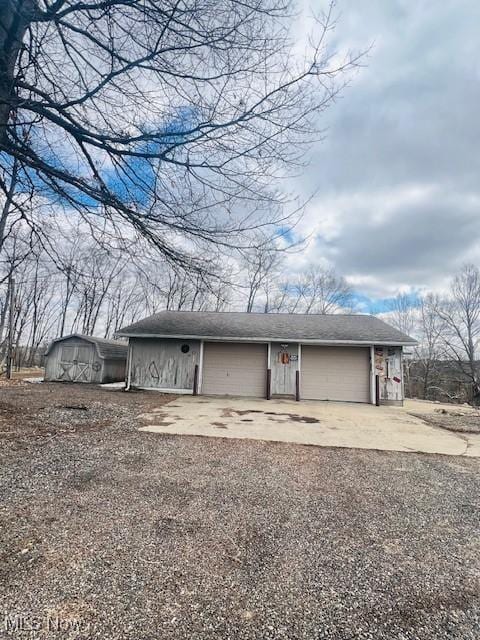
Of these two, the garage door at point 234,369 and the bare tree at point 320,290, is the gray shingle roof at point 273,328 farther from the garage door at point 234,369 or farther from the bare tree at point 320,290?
the bare tree at point 320,290

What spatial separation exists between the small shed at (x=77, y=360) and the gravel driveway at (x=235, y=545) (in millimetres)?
11121

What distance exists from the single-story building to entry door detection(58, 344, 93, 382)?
4.06 m

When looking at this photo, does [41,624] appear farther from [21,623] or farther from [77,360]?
[77,360]

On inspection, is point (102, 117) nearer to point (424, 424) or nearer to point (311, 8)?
point (311, 8)

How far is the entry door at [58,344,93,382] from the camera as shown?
14938mm

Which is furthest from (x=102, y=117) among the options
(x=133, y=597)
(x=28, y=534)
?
(x=133, y=597)

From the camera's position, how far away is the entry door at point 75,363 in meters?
A: 14.9

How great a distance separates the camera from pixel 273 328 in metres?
12.6

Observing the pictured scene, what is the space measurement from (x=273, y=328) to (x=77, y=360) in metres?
9.37

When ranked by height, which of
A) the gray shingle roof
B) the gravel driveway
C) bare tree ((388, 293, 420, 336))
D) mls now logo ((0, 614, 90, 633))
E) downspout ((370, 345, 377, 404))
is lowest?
the gravel driveway

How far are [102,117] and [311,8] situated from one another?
239 centimetres

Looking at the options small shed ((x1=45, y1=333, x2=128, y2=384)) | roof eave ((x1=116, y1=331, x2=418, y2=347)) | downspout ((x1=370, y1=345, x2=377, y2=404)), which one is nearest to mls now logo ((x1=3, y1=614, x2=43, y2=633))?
roof eave ((x1=116, y1=331, x2=418, y2=347))

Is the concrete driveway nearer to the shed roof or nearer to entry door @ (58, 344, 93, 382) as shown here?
the shed roof

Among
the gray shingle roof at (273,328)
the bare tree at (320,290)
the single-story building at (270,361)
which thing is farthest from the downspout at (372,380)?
the bare tree at (320,290)
